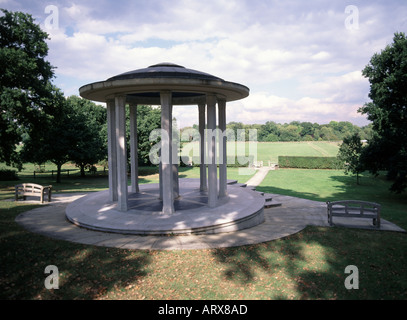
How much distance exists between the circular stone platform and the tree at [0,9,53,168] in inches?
389

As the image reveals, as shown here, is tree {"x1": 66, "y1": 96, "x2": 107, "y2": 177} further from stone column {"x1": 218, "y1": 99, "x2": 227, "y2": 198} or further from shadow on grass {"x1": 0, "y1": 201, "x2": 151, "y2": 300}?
shadow on grass {"x1": 0, "y1": 201, "x2": 151, "y2": 300}

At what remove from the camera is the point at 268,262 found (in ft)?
23.3

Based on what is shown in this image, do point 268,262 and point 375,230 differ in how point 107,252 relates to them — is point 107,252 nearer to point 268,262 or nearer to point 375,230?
point 268,262

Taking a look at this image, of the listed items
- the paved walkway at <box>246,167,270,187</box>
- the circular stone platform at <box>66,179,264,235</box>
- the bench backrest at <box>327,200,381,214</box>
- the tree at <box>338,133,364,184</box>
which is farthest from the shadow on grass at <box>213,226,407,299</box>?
the tree at <box>338,133,364,184</box>

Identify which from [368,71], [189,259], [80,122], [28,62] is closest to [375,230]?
[189,259]

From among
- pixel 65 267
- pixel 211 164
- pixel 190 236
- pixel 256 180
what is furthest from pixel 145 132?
pixel 65 267

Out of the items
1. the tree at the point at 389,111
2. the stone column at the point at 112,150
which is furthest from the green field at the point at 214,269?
the tree at the point at 389,111

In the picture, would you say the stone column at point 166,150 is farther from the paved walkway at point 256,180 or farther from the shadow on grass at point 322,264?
the paved walkway at point 256,180

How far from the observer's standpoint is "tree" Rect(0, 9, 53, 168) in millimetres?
18375

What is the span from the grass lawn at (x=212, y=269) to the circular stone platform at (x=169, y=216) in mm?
1595

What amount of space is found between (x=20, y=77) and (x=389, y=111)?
26.8 m

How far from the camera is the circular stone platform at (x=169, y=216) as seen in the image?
9.45m

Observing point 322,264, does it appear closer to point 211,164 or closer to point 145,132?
point 211,164
